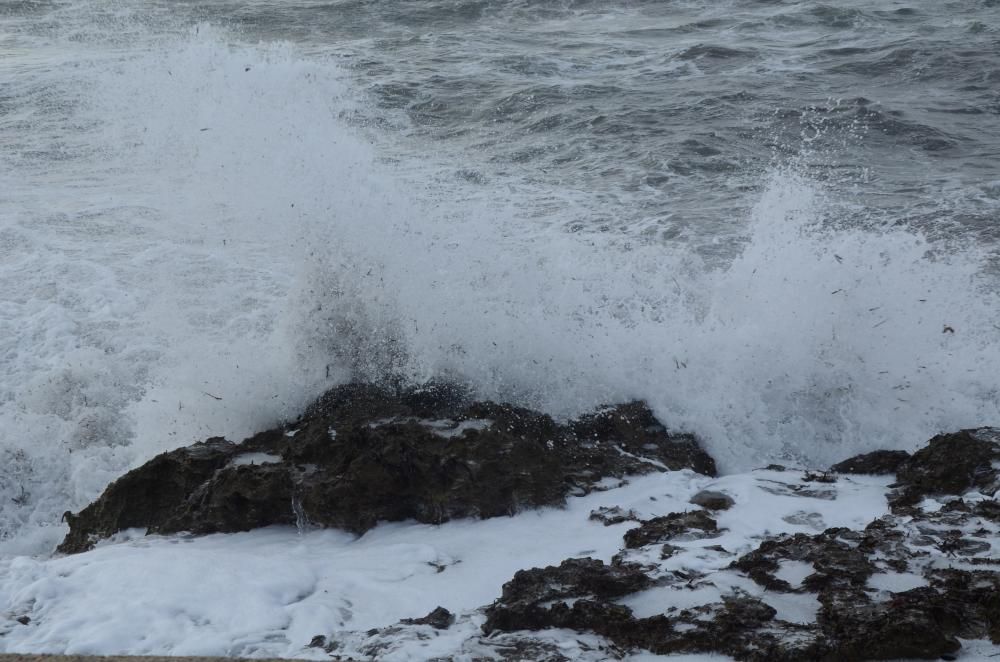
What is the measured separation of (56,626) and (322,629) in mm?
1085

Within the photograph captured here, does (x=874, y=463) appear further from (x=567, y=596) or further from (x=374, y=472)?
(x=374, y=472)

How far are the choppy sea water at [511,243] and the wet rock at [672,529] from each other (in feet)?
4.61

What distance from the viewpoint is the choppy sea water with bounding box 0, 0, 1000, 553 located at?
6223mm

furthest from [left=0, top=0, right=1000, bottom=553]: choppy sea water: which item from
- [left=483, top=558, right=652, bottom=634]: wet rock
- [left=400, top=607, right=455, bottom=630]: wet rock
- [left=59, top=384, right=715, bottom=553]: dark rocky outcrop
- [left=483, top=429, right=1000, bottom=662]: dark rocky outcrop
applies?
[left=400, top=607, right=455, bottom=630]: wet rock

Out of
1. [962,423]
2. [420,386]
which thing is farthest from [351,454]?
[962,423]

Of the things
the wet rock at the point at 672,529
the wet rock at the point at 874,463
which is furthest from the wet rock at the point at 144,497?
the wet rock at the point at 874,463

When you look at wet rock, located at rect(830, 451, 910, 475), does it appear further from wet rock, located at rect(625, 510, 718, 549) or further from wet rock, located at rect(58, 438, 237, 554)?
wet rock, located at rect(58, 438, 237, 554)

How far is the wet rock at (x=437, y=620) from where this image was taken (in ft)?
12.0

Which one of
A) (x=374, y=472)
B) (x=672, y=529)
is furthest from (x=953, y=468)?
(x=374, y=472)

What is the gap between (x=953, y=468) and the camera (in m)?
4.71

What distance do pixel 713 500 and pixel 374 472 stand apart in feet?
5.91

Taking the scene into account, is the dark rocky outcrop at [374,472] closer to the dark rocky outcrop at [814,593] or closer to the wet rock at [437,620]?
the dark rocky outcrop at [814,593]

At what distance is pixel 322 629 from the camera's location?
3787 millimetres

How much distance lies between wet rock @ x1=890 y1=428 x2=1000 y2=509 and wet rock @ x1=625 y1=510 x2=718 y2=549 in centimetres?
97
